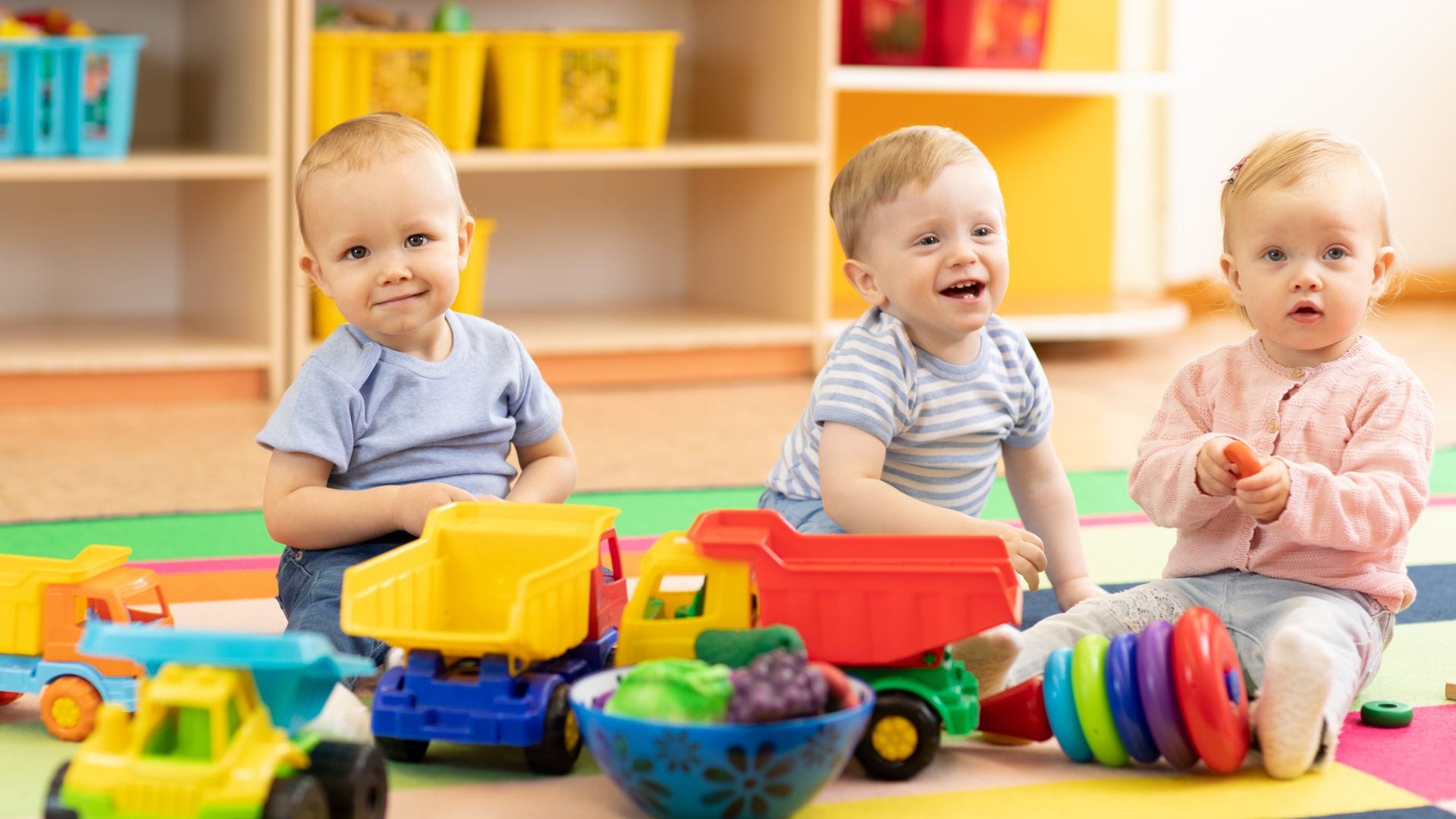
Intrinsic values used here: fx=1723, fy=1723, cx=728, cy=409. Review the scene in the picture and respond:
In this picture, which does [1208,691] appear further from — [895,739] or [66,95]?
[66,95]

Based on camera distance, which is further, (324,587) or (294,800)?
(324,587)

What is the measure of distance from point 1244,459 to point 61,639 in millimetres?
725

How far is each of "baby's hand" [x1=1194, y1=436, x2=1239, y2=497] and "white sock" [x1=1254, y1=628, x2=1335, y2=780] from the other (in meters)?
0.16

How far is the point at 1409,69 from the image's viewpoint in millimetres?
3211

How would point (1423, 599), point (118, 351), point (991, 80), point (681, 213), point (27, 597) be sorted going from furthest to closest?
point (681, 213) → point (991, 80) → point (118, 351) → point (1423, 599) → point (27, 597)

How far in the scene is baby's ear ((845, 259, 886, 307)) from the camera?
A: 120cm

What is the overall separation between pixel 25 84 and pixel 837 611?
1.54 meters

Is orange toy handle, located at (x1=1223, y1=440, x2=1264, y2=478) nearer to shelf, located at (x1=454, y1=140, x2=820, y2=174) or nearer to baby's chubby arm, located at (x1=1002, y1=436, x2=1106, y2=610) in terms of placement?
baby's chubby arm, located at (x1=1002, y1=436, x2=1106, y2=610)

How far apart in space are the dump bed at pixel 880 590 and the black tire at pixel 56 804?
366mm

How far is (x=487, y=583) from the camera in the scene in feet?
3.46

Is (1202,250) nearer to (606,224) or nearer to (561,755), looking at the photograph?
(606,224)

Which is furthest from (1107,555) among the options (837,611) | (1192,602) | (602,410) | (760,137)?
(760,137)

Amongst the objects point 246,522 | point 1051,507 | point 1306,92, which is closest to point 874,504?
point 1051,507

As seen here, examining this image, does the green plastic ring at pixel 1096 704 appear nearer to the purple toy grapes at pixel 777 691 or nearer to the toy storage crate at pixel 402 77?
the purple toy grapes at pixel 777 691
